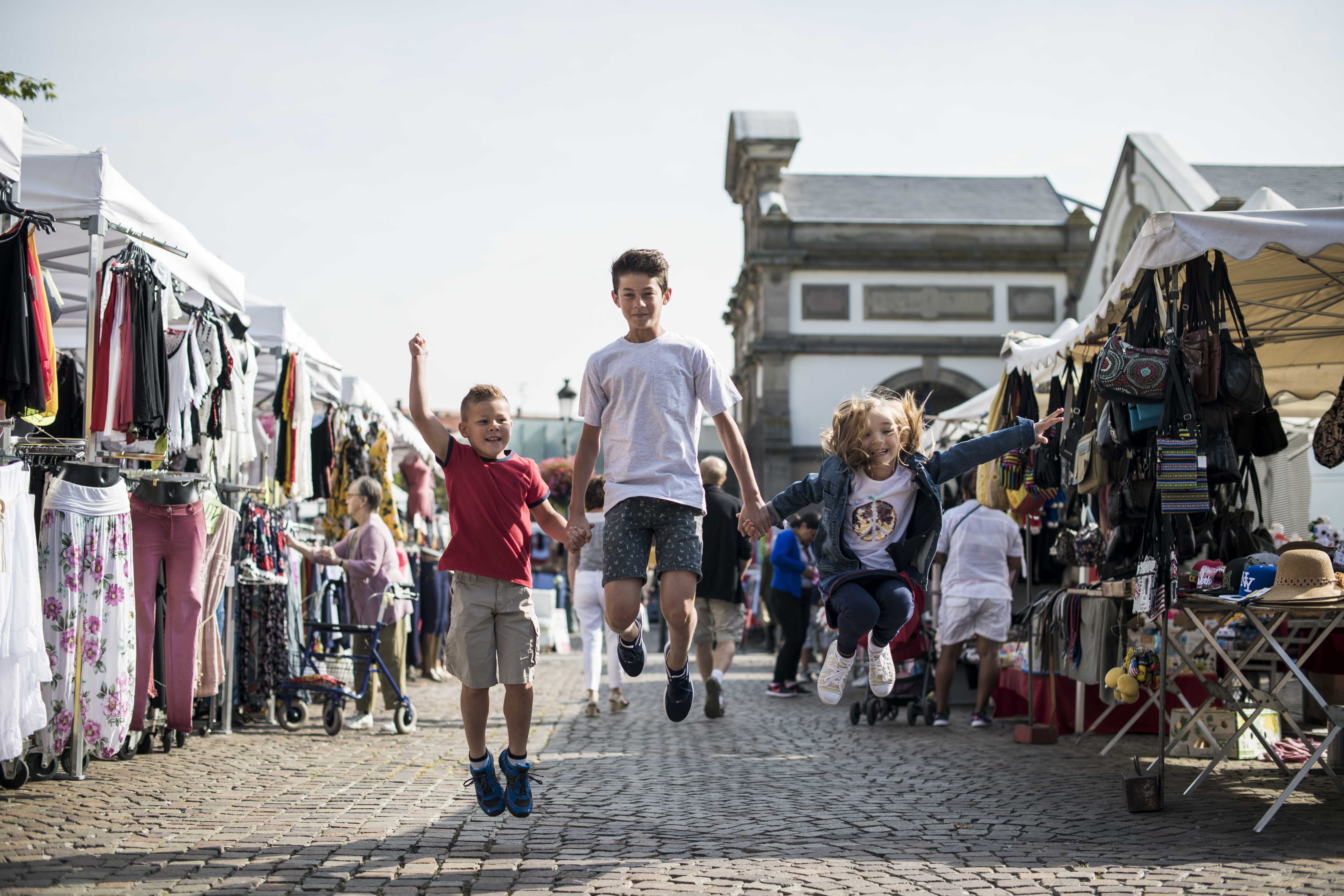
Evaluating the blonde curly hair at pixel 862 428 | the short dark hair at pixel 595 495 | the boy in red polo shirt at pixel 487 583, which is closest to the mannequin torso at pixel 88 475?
the boy in red polo shirt at pixel 487 583

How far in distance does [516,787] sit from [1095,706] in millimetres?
6166

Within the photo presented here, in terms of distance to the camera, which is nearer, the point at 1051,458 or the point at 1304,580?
the point at 1304,580

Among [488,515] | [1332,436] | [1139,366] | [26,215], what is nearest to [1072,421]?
[1332,436]

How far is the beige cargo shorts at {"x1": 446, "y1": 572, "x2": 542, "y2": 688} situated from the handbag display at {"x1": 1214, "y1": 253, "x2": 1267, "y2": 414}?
365cm

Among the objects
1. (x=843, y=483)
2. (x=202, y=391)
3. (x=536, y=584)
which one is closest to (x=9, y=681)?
(x=202, y=391)

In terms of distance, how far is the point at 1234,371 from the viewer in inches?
252

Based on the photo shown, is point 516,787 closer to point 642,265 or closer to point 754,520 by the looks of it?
point 754,520

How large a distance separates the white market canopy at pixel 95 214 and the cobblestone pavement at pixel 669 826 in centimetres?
312

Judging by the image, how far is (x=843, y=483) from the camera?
6.25m

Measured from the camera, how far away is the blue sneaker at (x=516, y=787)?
5.39 metres

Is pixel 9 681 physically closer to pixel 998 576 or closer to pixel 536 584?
pixel 998 576

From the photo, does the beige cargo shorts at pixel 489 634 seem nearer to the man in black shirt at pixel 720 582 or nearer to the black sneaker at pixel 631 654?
the black sneaker at pixel 631 654

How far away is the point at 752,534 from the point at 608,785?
2.19 meters

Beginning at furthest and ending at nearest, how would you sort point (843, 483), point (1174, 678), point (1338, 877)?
point (1174, 678) → point (843, 483) → point (1338, 877)
